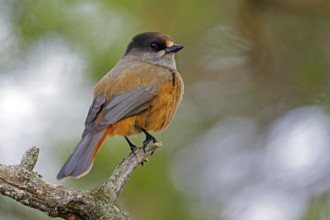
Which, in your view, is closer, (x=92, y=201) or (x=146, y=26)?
(x=92, y=201)

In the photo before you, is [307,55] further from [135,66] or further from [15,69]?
[15,69]

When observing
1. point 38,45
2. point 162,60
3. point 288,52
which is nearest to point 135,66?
point 162,60

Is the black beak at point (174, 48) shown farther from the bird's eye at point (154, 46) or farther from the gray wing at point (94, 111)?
the gray wing at point (94, 111)

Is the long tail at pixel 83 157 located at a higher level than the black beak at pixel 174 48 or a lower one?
lower

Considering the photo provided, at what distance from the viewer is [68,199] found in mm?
3246

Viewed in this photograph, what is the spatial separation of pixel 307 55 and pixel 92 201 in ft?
6.13

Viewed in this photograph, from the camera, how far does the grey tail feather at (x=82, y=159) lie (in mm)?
3865

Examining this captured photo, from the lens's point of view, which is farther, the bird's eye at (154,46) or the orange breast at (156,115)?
the bird's eye at (154,46)

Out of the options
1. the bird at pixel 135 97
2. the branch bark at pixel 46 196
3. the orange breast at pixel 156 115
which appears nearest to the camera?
the branch bark at pixel 46 196

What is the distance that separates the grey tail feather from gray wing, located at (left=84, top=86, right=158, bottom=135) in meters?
0.07

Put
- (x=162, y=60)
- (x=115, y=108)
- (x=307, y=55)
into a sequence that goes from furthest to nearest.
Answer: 1. (x=162, y=60)
2. (x=307, y=55)
3. (x=115, y=108)

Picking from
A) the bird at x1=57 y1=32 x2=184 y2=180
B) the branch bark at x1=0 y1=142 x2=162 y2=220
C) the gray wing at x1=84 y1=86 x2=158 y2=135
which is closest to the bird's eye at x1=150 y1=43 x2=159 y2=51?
the bird at x1=57 y1=32 x2=184 y2=180

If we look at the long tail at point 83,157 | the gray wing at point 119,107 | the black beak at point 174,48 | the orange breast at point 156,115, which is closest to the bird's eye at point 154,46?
the black beak at point 174,48

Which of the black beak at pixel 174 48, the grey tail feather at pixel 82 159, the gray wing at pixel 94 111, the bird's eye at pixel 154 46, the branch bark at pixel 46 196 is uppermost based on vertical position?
the bird's eye at pixel 154 46
